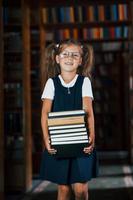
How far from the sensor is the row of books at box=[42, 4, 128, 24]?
25.5 feet

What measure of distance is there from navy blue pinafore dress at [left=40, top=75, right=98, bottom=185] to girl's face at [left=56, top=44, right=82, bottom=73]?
90 millimetres

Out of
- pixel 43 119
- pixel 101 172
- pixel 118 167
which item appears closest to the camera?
pixel 43 119

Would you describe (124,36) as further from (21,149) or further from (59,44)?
(59,44)

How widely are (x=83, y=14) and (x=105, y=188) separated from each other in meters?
3.02

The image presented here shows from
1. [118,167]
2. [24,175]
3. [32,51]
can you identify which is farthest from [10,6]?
[118,167]

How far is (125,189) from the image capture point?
5871 mm

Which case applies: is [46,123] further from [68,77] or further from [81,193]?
[81,193]

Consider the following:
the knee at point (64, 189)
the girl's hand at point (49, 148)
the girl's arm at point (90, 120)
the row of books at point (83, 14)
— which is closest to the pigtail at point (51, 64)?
the girl's arm at point (90, 120)

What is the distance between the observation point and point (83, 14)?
789 cm

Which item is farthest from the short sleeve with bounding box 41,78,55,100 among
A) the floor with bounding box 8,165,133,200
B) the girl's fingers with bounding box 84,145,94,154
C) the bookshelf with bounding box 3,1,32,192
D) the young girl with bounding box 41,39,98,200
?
the bookshelf with bounding box 3,1,32,192

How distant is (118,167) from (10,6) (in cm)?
368

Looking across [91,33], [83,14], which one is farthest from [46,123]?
[91,33]

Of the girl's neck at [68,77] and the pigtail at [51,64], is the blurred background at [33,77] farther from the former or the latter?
the girl's neck at [68,77]

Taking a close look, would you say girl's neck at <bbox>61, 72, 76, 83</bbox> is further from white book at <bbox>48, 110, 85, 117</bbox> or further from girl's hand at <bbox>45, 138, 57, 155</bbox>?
girl's hand at <bbox>45, 138, 57, 155</bbox>
